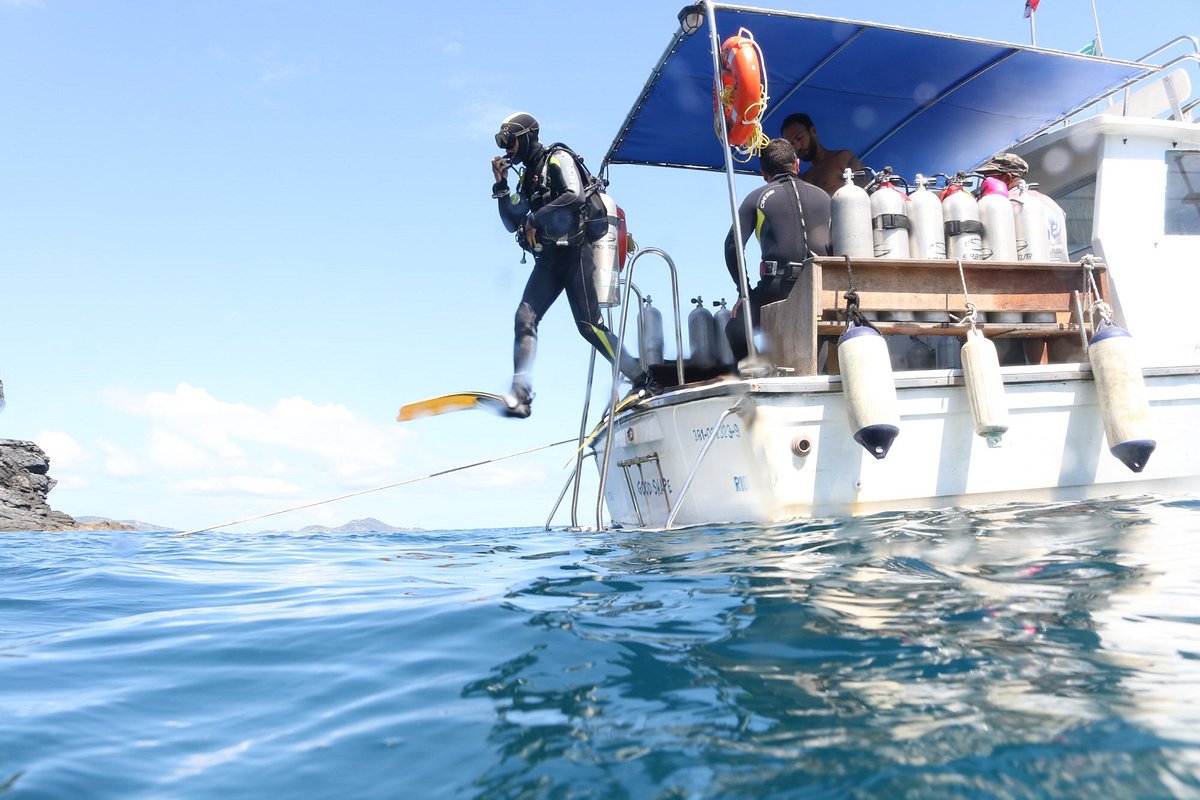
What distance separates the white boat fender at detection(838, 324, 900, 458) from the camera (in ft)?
14.5

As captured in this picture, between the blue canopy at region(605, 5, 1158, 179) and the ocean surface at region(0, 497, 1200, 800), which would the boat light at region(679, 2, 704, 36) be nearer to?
the blue canopy at region(605, 5, 1158, 179)

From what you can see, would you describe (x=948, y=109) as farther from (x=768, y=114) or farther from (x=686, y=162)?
(x=686, y=162)

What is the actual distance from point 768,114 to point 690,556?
528 centimetres

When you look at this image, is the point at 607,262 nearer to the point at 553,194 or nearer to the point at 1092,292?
the point at 553,194

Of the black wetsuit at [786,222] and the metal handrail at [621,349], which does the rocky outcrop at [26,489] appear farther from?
the black wetsuit at [786,222]

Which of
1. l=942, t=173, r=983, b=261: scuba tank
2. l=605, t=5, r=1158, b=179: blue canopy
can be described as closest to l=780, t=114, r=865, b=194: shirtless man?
l=605, t=5, r=1158, b=179: blue canopy

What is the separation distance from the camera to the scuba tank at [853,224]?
5.07 meters

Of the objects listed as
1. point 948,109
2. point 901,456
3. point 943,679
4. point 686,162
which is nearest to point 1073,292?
point 901,456

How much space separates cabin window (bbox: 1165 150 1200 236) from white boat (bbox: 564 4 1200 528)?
0.01m

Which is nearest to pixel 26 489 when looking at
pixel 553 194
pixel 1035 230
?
pixel 553 194

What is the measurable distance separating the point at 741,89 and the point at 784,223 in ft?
2.95

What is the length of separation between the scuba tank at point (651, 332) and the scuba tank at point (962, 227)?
2065 mm

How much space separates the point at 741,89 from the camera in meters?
5.32

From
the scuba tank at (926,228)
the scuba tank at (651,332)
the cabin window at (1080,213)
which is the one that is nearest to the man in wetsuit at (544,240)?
the scuba tank at (651,332)
